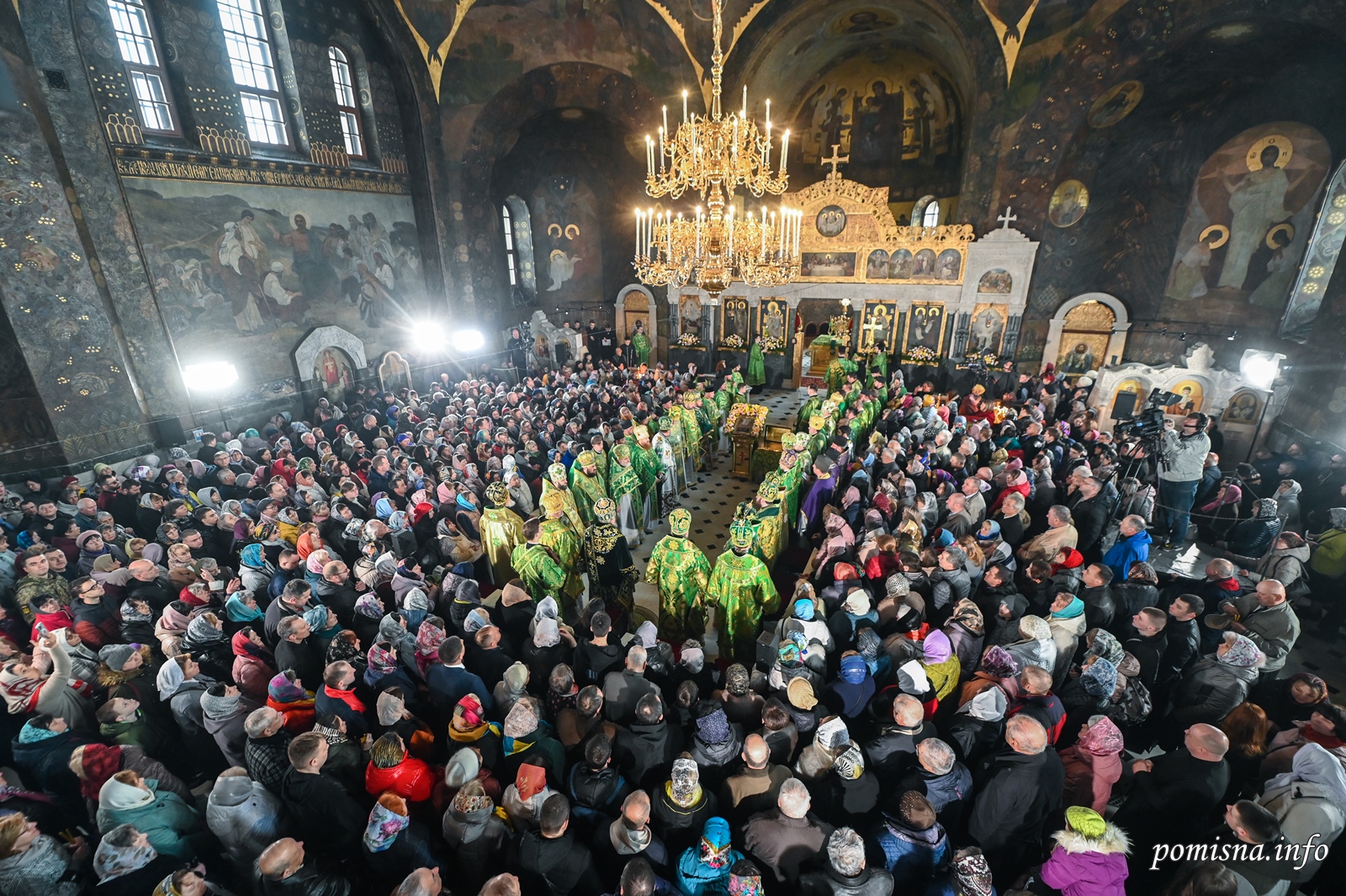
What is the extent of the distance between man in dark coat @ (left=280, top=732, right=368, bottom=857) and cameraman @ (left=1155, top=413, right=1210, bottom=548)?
10.8m

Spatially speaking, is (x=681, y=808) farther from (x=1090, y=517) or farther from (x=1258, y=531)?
(x=1258, y=531)

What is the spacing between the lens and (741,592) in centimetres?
580

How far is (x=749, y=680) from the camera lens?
424cm

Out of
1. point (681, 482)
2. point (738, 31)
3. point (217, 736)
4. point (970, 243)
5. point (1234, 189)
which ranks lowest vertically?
point (681, 482)

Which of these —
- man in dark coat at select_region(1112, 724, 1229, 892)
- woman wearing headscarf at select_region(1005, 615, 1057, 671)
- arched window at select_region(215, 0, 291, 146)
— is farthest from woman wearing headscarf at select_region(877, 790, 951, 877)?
arched window at select_region(215, 0, 291, 146)

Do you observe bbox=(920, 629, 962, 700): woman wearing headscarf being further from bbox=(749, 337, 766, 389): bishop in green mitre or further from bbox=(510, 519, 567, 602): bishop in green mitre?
bbox=(749, 337, 766, 389): bishop in green mitre

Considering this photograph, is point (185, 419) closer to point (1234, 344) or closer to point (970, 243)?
point (970, 243)

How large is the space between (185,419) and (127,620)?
923 centimetres

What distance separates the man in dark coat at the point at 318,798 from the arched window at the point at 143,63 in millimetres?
14636

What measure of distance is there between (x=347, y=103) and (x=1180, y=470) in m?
21.3

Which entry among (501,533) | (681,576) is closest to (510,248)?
(501,533)

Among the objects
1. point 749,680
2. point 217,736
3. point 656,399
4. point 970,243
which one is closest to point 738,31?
point 970,243

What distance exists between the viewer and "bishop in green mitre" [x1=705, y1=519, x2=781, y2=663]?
5770 mm

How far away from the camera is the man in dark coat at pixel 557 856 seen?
282cm
